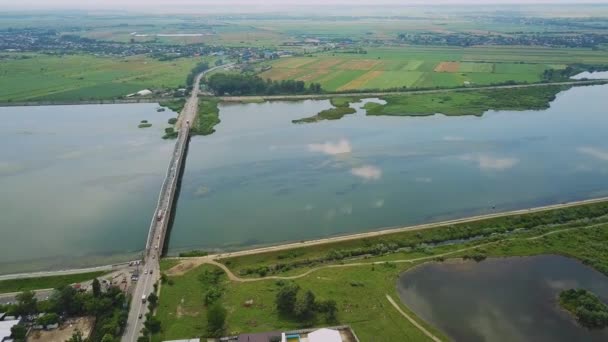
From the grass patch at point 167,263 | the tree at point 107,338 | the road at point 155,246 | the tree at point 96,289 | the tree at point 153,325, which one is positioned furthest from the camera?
the grass patch at point 167,263

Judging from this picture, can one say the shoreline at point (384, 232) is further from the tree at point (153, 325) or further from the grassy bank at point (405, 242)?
the tree at point (153, 325)

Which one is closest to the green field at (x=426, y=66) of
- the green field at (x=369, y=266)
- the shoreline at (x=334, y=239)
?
the shoreline at (x=334, y=239)

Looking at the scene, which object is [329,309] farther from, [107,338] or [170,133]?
[170,133]

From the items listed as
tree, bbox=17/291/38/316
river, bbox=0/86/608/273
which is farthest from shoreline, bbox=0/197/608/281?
tree, bbox=17/291/38/316

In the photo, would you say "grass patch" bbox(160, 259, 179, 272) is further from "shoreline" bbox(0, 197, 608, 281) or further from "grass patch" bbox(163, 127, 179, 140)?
"grass patch" bbox(163, 127, 179, 140)

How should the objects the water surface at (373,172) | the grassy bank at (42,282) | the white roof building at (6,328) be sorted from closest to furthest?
the white roof building at (6,328), the grassy bank at (42,282), the water surface at (373,172)

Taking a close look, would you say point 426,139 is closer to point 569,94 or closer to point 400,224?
point 400,224

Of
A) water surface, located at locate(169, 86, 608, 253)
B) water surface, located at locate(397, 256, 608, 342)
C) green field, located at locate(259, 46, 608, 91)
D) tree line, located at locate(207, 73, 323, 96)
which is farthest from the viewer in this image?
green field, located at locate(259, 46, 608, 91)
